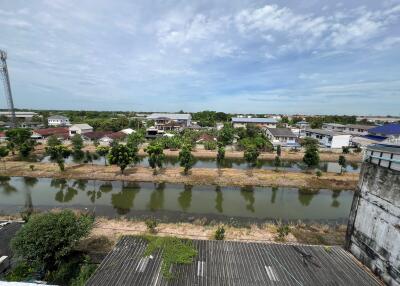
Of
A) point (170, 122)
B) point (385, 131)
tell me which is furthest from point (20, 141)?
point (385, 131)

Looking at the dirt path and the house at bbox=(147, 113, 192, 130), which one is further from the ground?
the house at bbox=(147, 113, 192, 130)

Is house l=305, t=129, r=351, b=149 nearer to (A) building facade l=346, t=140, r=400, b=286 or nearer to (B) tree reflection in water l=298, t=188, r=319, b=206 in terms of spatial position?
(B) tree reflection in water l=298, t=188, r=319, b=206

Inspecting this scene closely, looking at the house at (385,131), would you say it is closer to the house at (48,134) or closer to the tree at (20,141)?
the tree at (20,141)

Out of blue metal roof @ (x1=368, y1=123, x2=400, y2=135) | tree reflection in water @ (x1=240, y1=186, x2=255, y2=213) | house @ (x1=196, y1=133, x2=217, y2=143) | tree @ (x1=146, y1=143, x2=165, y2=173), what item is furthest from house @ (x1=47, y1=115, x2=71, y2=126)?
blue metal roof @ (x1=368, y1=123, x2=400, y2=135)

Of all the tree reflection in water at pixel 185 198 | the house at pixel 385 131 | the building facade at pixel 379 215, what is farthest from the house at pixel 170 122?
the building facade at pixel 379 215

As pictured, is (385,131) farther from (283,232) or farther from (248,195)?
Answer: (248,195)
